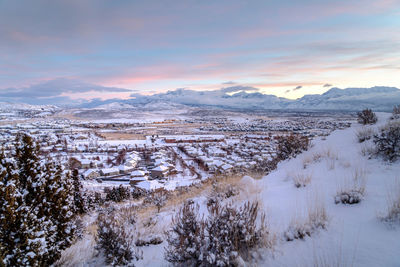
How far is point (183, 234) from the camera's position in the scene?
8.45 ft

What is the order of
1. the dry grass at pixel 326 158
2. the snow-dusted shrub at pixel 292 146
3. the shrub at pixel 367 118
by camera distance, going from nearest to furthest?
the dry grass at pixel 326 158 → the snow-dusted shrub at pixel 292 146 → the shrub at pixel 367 118

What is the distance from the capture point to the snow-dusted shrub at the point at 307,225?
2.49 m

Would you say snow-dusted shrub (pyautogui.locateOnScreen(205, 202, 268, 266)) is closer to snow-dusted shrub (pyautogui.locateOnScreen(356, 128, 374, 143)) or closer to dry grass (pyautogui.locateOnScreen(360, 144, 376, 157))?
dry grass (pyautogui.locateOnScreen(360, 144, 376, 157))

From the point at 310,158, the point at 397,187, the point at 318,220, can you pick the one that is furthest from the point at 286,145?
the point at 318,220

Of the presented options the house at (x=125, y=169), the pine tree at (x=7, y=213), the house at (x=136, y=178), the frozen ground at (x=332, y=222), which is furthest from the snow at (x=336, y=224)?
the house at (x=125, y=169)

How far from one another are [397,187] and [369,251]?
1787 mm

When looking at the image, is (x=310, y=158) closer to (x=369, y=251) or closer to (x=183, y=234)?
(x=369, y=251)

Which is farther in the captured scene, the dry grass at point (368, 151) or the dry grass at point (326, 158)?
the dry grass at point (326, 158)

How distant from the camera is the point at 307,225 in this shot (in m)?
2.54

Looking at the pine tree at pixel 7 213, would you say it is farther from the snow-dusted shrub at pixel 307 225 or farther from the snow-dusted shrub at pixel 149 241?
the snow-dusted shrub at pixel 307 225

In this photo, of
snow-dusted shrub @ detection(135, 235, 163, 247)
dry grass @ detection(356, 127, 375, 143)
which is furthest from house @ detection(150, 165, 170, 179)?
snow-dusted shrub @ detection(135, 235, 163, 247)

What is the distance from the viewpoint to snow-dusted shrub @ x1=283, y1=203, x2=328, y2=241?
249 cm

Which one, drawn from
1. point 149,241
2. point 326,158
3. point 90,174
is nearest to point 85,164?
point 90,174

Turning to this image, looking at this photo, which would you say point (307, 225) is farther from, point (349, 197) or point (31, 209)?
point (31, 209)
